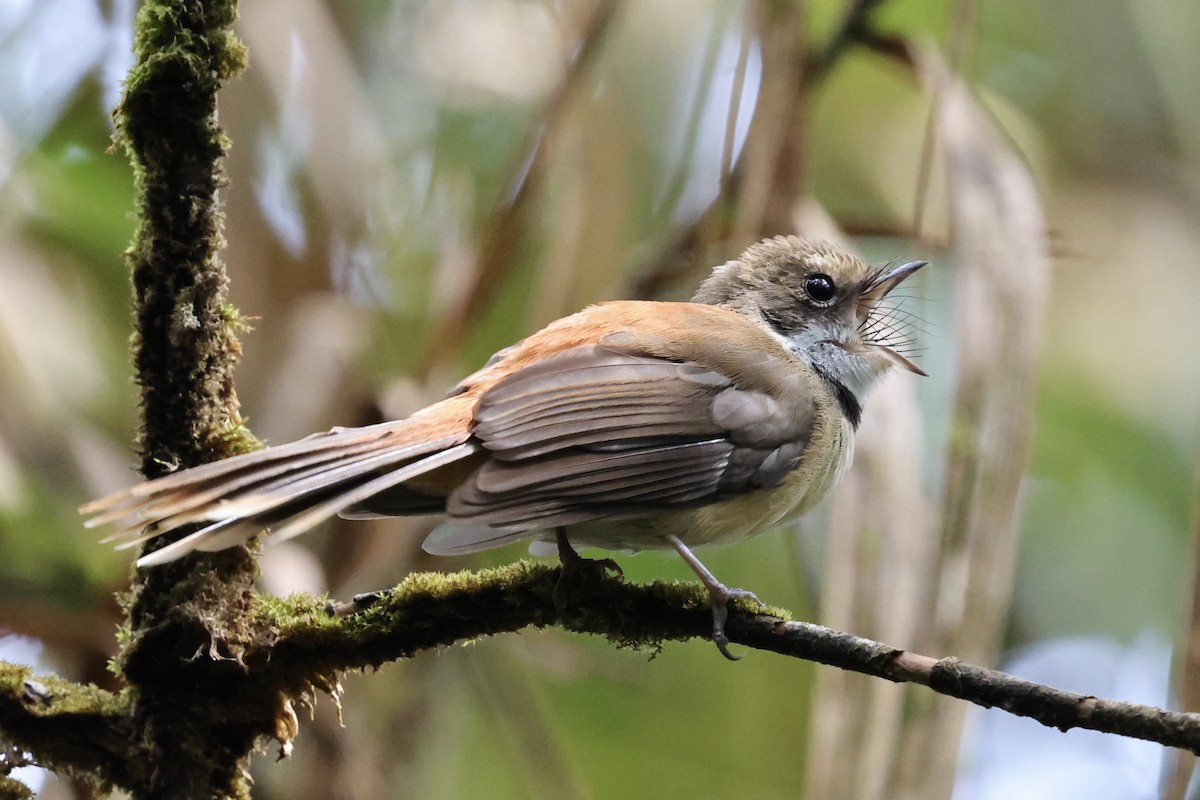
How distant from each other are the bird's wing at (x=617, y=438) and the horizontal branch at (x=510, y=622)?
20 cm

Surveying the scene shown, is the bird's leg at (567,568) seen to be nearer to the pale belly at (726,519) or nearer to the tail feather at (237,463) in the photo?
the pale belly at (726,519)

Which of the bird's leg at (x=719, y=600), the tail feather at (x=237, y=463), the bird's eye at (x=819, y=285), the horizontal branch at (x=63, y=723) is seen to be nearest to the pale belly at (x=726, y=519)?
the bird's leg at (x=719, y=600)

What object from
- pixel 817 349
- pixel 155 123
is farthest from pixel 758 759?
Answer: pixel 155 123

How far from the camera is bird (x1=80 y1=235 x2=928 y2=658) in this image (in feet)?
6.77

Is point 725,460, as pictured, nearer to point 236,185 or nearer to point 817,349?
point 817,349

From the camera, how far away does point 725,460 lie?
9.09ft

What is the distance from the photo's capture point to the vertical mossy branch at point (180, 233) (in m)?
1.91

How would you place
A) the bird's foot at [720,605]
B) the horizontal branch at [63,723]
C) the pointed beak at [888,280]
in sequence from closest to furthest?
the horizontal branch at [63,723]
the bird's foot at [720,605]
the pointed beak at [888,280]

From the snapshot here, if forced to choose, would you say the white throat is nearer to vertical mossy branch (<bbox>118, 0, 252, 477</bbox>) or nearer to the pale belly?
the pale belly

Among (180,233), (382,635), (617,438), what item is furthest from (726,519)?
(180,233)

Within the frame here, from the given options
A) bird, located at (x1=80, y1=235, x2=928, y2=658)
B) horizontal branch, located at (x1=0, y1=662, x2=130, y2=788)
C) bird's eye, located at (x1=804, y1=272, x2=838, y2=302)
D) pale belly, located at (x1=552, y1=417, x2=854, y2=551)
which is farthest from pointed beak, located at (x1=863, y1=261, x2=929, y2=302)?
horizontal branch, located at (x1=0, y1=662, x2=130, y2=788)

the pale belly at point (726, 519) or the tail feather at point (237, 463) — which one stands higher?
the pale belly at point (726, 519)

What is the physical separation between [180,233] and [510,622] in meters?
0.94

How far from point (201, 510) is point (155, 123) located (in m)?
0.68
